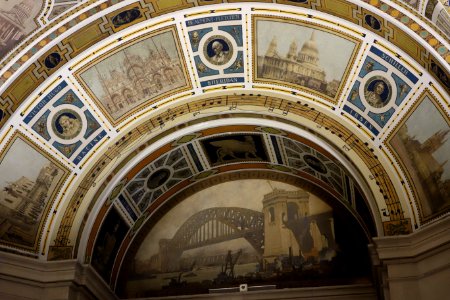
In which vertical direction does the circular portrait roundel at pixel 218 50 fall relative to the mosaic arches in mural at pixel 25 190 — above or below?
above

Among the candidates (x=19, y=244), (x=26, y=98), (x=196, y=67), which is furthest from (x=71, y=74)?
(x=19, y=244)

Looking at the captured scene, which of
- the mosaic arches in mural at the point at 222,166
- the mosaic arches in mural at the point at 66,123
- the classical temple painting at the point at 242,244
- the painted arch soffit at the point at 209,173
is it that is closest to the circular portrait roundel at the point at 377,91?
the painted arch soffit at the point at 209,173

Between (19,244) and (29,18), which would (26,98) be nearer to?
(29,18)

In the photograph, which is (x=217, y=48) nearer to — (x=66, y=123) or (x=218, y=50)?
(x=218, y=50)

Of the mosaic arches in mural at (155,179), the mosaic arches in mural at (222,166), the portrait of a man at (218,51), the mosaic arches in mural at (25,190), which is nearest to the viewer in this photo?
the mosaic arches in mural at (25,190)

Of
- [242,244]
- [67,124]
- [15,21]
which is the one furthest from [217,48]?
[242,244]

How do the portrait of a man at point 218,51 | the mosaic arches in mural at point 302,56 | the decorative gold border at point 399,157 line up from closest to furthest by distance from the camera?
the decorative gold border at point 399,157
the mosaic arches in mural at point 302,56
the portrait of a man at point 218,51

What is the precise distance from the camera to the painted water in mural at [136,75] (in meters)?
12.0

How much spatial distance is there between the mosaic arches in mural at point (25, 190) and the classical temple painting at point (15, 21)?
170 cm

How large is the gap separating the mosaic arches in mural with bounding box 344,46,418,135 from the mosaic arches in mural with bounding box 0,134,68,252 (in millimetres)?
5536

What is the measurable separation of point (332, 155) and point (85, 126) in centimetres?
463

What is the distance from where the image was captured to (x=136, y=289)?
1484 centimetres

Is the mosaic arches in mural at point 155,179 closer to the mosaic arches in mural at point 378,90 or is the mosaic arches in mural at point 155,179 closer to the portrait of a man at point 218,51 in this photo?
the portrait of a man at point 218,51

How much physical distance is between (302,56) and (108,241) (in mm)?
5601
